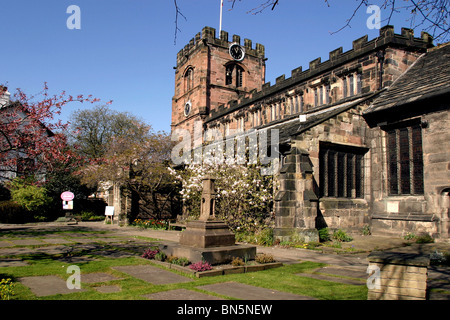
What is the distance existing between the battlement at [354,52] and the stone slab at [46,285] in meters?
14.1

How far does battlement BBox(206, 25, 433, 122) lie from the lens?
54.4 ft

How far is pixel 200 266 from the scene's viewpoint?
7426 mm

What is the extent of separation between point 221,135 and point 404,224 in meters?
19.4

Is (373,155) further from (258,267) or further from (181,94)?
(181,94)

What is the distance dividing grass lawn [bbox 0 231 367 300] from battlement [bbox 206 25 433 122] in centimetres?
1125

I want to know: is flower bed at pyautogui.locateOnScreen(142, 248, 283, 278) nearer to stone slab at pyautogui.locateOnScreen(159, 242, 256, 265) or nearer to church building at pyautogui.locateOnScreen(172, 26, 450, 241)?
stone slab at pyautogui.locateOnScreen(159, 242, 256, 265)

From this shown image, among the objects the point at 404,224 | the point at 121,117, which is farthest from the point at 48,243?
the point at 121,117

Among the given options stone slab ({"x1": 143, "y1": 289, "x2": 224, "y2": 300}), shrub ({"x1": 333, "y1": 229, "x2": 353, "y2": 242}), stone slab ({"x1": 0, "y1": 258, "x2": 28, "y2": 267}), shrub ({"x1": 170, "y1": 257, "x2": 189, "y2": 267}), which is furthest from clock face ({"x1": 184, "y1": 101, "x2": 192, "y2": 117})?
stone slab ({"x1": 143, "y1": 289, "x2": 224, "y2": 300})

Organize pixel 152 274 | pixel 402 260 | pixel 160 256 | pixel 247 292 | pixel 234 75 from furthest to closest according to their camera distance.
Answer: pixel 234 75, pixel 160 256, pixel 152 274, pixel 247 292, pixel 402 260

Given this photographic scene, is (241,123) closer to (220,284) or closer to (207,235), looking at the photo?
(207,235)

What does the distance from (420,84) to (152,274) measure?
1377 cm

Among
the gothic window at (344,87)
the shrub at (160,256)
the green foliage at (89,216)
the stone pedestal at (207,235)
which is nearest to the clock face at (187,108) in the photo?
the green foliage at (89,216)

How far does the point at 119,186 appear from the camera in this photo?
936 inches

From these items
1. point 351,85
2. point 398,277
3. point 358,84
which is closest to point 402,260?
point 398,277
